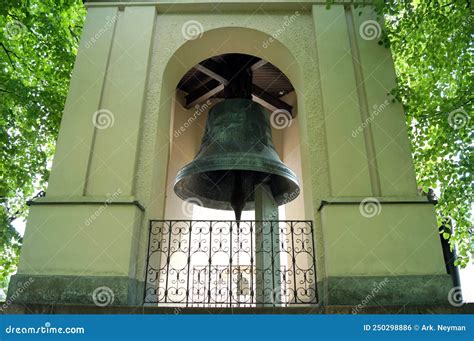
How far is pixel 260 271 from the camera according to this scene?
5160mm

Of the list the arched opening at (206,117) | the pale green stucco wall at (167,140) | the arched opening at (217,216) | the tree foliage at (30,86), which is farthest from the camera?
the arched opening at (206,117)

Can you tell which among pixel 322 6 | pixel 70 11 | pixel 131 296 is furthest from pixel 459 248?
pixel 70 11

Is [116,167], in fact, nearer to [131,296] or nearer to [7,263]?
[131,296]

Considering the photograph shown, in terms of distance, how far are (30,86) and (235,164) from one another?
4.42 m
